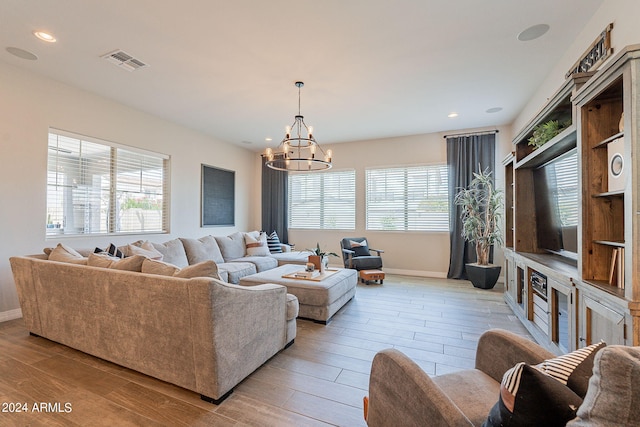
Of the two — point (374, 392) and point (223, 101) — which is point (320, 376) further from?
point (223, 101)

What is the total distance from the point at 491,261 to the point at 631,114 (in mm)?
4512

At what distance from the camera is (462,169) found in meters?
5.55

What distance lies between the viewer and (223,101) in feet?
14.1

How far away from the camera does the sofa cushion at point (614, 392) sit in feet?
1.67

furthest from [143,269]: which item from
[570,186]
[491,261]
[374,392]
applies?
[491,261]

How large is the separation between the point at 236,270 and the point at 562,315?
387cm

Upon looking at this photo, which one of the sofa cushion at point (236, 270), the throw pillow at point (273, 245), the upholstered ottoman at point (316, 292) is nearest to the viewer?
the upholstered ottoman at point (316, 292)

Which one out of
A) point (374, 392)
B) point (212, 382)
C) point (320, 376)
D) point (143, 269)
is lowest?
point (320, 376)

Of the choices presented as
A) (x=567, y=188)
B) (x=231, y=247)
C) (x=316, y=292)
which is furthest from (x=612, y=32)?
(x=231, y=247)

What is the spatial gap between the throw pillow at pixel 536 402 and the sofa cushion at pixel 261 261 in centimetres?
449

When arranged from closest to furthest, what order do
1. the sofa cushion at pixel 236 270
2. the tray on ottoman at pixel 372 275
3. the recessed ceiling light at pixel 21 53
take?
the recessed ceiling light at pixel 21 53
the sofa cushion at pixel 236 270
the tray on ottoman at pixel 372 275

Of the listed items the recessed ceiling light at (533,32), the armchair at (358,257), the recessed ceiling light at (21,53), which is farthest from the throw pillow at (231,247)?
Result: the recessed ceiling light at (533,32)

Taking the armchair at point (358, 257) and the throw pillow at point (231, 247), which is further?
the armchair at point (358, 257)

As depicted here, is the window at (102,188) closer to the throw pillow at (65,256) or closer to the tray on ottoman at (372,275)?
the throw pillow at (65,256)
